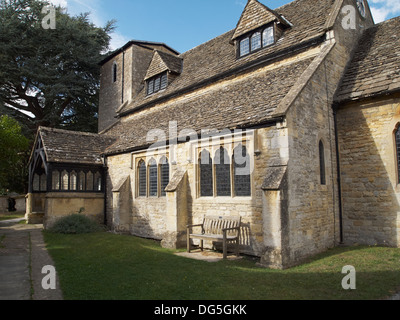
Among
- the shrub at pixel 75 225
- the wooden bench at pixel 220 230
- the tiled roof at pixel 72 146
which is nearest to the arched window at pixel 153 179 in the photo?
the wooden bench at pixel 220 230

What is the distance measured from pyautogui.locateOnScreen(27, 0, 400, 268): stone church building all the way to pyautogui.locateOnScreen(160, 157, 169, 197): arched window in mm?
47

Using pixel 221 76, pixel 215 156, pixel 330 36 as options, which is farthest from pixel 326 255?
pixel 221 76

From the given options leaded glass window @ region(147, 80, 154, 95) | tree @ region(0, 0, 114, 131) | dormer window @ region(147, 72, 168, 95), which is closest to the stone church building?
dormer window @ region(147, 72, 168, 95)

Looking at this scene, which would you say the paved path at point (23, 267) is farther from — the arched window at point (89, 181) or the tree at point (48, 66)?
the tree at point (48, 66)

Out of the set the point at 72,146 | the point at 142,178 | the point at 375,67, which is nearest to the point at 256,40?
the point at 375,67

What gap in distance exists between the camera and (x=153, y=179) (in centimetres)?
1409

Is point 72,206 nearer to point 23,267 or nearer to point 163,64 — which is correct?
point 23,267

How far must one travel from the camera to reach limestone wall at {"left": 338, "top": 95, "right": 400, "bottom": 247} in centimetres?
983

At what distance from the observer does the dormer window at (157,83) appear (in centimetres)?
1906

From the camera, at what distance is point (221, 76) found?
572 inches

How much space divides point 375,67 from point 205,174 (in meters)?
7.40

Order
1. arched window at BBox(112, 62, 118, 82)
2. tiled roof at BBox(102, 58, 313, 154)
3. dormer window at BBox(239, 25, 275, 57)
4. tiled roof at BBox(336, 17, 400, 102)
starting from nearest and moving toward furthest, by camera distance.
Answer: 1. tiled roof at BBox(102, 58, 313, 154)
2. tiled roof at BBox(336, 17, 400, 102)
3. dormer window at BBox(239, 25, 275, 57)
4. arched window at BBox(112, 62, 118, 82)

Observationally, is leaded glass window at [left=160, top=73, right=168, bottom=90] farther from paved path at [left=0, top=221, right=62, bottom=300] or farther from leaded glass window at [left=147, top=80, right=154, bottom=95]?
paved path at [left=0, top=221, right=62, bottom=300]

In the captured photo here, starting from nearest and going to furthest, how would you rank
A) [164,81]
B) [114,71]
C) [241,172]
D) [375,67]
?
[241,172] < [375,67] < [164,81] < [114,71]
